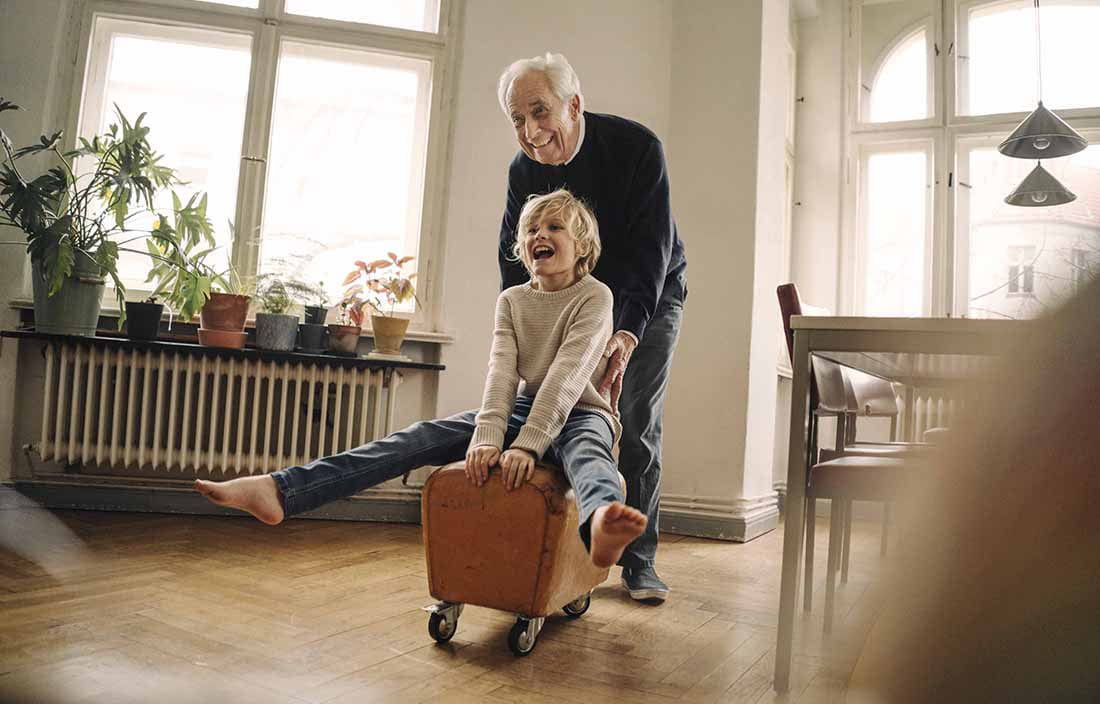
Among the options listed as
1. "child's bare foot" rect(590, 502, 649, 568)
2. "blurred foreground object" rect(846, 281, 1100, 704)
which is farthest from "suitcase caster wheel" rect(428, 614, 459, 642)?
"blurred foreground object" rect(846, 281, 1100, 704)

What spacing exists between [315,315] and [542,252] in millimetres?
1830

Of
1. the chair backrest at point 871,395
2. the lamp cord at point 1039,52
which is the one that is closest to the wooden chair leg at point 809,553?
the chair backrest at point 871,395

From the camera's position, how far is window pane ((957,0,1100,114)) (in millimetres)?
4473

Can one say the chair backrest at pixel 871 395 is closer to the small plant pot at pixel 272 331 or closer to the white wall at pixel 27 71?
the small plant pot at pixel 272 331

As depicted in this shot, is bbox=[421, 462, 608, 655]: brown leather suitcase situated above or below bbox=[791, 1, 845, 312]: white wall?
below

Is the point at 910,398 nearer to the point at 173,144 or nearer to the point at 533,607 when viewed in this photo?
the point at 533,607

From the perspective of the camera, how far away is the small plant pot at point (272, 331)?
3.22 metres

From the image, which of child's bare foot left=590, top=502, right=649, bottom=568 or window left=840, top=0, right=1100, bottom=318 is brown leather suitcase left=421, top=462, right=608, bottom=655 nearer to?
child's bare foot left=590, top=502, right=649, bottom=568

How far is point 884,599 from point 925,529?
0.02 meters

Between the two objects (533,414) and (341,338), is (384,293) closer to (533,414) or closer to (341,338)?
(341,338)

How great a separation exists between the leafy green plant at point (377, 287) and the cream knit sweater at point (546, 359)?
5.11ft

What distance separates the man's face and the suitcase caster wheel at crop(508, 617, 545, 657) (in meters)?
1.16

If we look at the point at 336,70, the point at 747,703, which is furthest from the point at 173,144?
the point at 747,703

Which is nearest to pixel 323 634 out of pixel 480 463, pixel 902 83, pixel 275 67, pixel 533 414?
pixel 480 463
